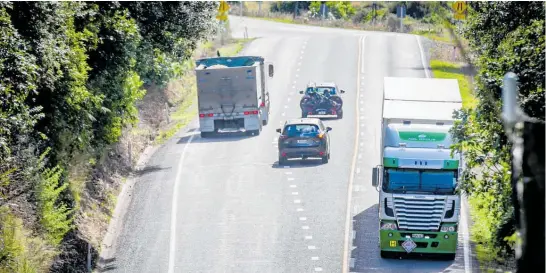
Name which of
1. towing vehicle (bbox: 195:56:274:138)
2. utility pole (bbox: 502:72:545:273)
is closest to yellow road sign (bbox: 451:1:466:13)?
towing vehicle (bbox: 195:56:274:138)

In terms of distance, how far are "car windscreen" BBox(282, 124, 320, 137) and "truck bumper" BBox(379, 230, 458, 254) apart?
40.3 ft

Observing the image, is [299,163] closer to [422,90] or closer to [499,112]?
[422,90]

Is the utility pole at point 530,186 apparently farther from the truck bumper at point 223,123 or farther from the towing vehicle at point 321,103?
the towing vehicle at point 321,103

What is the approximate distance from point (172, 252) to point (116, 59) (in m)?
7.93

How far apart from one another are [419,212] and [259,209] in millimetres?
8100

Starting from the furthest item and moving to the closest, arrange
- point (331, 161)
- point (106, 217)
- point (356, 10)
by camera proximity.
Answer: point (356, 10) < point (331, 161) < point (106, 217)

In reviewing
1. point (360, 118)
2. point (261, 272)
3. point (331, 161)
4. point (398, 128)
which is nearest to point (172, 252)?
point (261, 272)

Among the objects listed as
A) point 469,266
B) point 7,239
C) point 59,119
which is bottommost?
point 469,266

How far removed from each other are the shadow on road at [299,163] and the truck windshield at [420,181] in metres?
13.3

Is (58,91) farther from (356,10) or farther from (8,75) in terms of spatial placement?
(356,10)

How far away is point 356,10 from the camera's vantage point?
104 m

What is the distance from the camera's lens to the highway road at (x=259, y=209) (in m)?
27.3

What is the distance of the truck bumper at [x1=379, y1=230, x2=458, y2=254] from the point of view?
2611 centimetres

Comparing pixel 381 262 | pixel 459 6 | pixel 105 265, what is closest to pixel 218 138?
pixel 459 6
